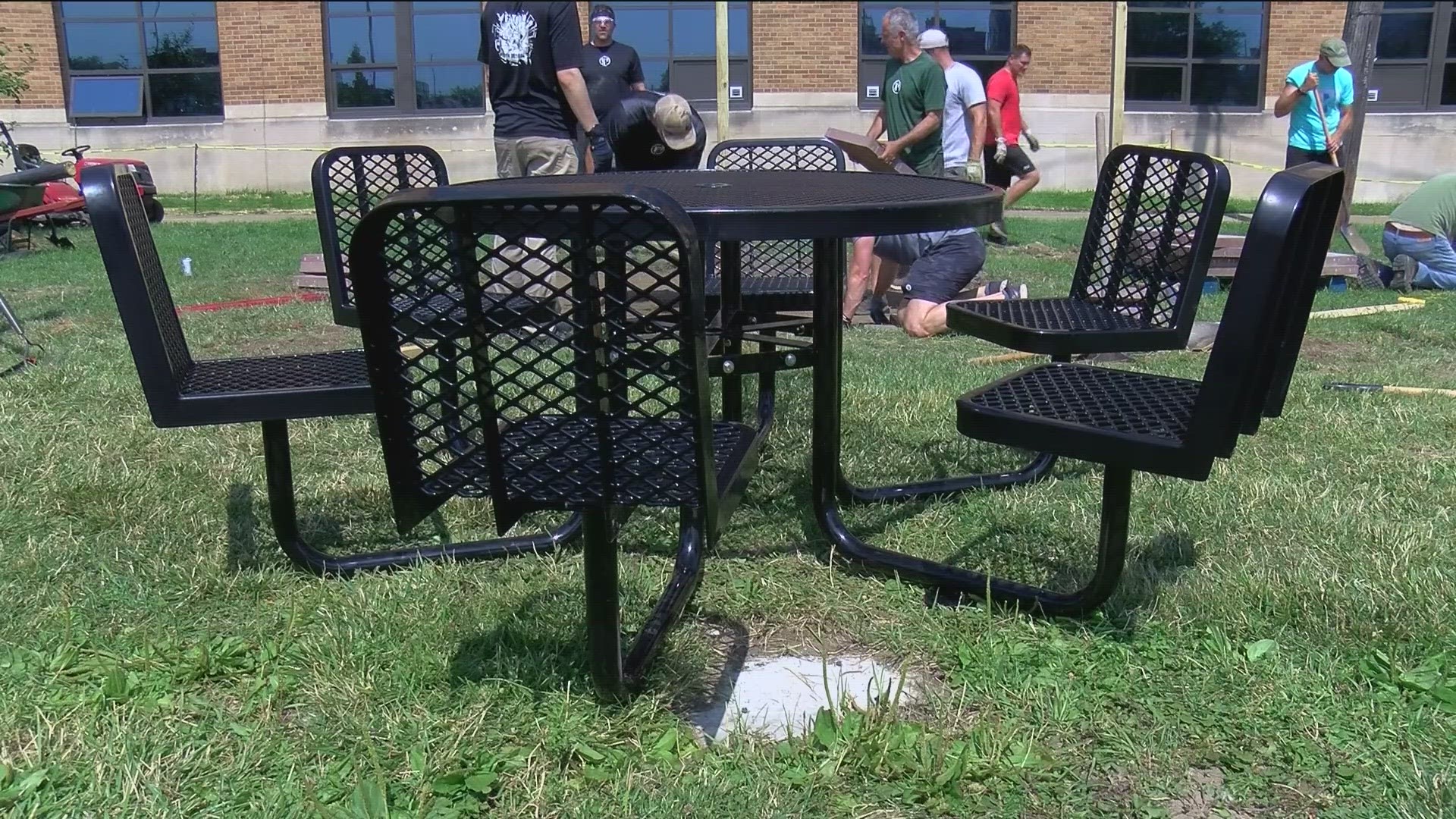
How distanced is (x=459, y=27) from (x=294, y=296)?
34.9 ft

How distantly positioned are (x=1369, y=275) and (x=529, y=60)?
5932mm

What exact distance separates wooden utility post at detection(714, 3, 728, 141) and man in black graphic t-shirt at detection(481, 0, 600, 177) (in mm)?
4087

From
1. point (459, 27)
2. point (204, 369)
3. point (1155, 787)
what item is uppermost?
point (459, 27)

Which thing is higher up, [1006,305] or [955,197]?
[955,197]

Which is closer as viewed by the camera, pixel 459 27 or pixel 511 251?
pixel 511 251

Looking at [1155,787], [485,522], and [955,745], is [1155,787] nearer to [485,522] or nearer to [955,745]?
[955,745]

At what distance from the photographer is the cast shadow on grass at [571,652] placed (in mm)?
2363

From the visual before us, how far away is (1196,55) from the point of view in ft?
58.0

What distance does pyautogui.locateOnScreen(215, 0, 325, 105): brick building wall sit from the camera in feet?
56.2

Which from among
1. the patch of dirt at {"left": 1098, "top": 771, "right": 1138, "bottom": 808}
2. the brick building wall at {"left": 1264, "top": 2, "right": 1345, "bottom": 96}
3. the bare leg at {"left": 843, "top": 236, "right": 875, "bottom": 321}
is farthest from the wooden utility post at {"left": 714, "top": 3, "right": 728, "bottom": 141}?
the brick building wall at {"left": 1264, "top": 2, "right": 1345, "bottom": 96}

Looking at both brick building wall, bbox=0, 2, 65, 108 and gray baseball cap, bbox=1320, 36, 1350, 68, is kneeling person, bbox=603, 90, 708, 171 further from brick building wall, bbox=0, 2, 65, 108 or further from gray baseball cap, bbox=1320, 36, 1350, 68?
brick building wall, bbox=0, 2, 65, 108

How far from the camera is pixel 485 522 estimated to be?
132 inches

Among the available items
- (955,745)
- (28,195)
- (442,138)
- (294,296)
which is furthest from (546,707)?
(442,138)

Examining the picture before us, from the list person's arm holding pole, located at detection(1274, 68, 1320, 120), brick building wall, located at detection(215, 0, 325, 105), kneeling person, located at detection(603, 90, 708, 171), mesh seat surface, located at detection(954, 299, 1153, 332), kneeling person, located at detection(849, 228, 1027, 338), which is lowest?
kneeling person, located at detection(849, 228, 1027, 338)
